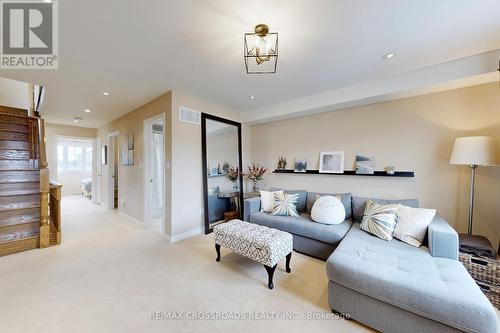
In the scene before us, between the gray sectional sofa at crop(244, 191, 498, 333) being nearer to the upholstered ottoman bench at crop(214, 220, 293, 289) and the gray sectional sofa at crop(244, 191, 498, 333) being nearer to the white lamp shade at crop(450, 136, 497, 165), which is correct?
the upholstered ottoman bench at crop(214, 220, 293, 289)

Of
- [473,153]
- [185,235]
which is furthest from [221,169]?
[473,153]

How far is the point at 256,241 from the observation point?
7.03 ft

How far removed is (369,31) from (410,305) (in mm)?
2287

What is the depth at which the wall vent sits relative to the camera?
3.30 meters

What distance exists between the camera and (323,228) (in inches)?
101

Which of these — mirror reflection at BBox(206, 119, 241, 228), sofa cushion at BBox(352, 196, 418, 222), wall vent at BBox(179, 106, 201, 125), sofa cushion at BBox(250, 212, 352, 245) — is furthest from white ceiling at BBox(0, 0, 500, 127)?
sofa cushion at BBox(250, 212, 352, 245)

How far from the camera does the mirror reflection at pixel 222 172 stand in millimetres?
3783

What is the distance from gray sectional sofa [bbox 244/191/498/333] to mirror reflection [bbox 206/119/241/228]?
2496 millimetres

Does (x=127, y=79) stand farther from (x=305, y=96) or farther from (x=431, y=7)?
(x=431, y=7)

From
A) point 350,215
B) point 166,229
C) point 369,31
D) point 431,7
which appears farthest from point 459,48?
point 166,229

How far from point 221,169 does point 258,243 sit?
2.20 meters

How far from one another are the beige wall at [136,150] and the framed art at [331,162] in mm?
2756

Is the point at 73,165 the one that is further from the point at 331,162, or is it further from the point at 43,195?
the point at 331,162

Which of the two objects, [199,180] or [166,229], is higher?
[199,180]
